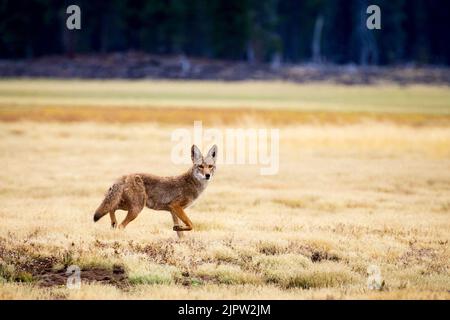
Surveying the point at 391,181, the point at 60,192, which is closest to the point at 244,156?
the point at 391,181

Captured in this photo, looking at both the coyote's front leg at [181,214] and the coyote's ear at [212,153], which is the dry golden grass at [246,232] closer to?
the coyote's front leg at [181,214]

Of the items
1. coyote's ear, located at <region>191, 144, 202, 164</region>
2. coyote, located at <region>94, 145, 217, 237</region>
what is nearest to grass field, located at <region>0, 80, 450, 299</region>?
coyote, located at <region>94, 145, 217, 237</region>

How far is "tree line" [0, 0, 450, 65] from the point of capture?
289 feet

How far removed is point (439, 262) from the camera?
13125 mm

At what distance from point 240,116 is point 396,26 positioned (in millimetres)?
62564

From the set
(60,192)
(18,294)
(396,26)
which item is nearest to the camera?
(18,294)

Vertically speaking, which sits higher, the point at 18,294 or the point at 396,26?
the point at 396,26

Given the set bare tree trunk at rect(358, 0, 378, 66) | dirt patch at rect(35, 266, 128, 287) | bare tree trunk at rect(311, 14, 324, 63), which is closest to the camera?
dirt patch at rect(35, 266, 128, 287)

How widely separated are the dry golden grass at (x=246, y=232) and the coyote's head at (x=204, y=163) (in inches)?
50.0

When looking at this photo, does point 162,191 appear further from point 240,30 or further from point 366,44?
point 366,44

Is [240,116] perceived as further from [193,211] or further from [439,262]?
[439,262]

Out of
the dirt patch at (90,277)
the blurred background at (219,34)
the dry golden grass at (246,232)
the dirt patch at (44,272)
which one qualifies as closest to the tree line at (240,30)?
the blurred background at (219,34)

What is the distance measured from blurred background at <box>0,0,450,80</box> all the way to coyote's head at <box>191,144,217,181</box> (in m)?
68.6

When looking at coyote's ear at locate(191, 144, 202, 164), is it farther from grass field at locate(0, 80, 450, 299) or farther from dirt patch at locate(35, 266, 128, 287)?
dirt patch at locate(35, 266, 128, 287)
